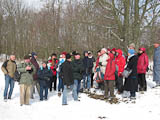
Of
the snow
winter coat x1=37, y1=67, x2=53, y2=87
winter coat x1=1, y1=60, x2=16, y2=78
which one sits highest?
winter coat x1=1, y1=60, x2=16, y2=78

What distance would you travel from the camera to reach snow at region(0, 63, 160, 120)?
18.0 ft

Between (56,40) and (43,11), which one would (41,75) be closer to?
(56,40)

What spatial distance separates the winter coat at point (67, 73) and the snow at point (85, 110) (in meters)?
0.91

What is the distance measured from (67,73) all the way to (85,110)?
1607mm

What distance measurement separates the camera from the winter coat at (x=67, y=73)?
6.82 metres

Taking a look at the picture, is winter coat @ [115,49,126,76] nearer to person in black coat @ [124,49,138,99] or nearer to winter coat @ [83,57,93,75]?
person in black coat @ [124,49,138,99]

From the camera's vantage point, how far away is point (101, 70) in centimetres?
764

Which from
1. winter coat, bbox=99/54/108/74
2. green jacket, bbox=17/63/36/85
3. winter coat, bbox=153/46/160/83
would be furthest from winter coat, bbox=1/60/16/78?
winter coat, bbox=153/46/160/83

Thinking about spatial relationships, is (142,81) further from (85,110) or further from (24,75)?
(24,75)

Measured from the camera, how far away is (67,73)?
6875 mm

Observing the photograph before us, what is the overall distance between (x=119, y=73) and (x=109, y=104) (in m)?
1.69

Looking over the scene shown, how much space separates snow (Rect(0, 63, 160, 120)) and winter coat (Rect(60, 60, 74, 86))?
91 cm

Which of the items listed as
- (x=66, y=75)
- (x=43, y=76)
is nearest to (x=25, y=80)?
(x=43, y=76)

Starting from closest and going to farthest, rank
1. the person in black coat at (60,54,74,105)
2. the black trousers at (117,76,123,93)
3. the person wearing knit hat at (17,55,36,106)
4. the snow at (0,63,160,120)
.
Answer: the snow at (0,63,160,120) → the person wearing knit hat at (17,55,36,106) → the person in black coat at (60,54,74,105) → the black trousers at (117,76,123,93)
